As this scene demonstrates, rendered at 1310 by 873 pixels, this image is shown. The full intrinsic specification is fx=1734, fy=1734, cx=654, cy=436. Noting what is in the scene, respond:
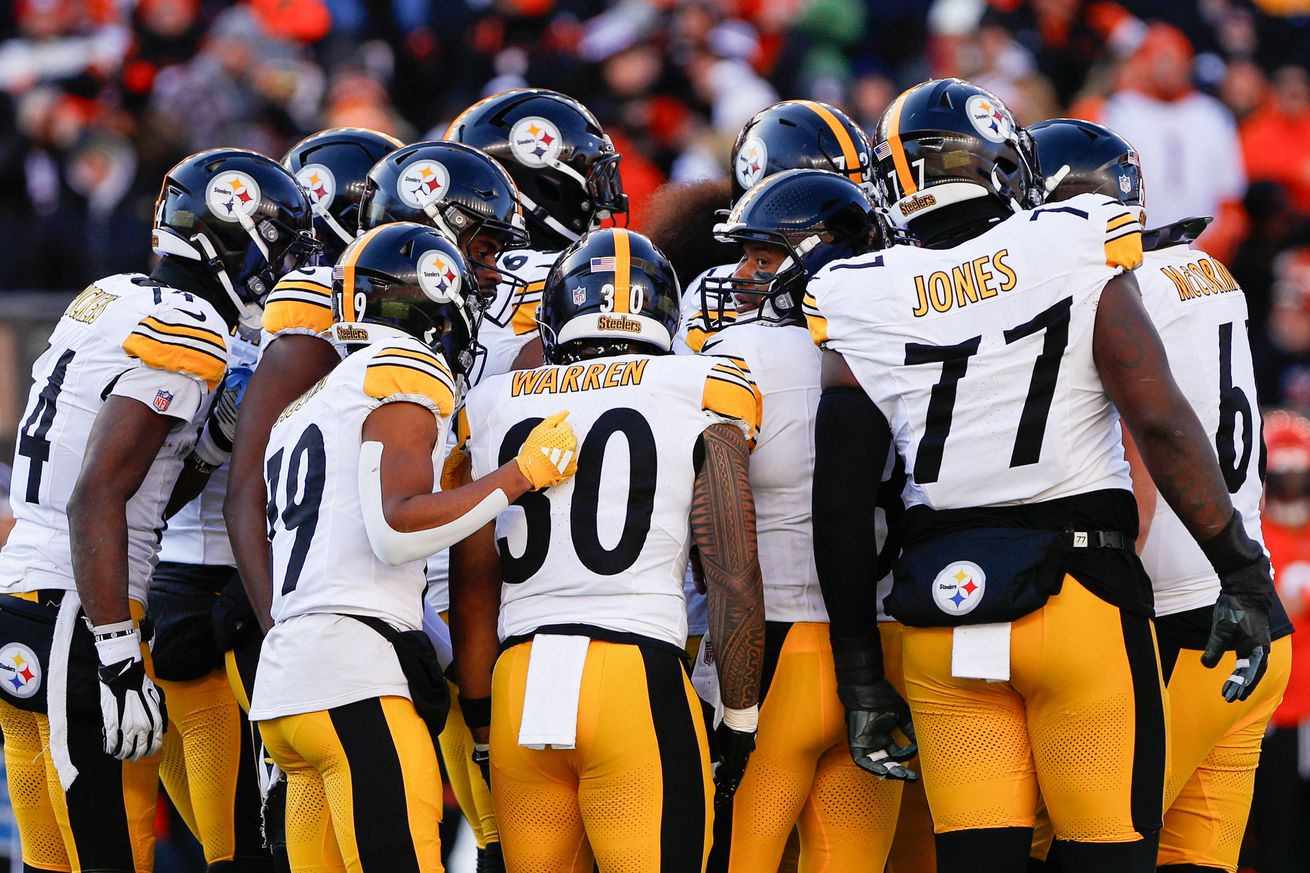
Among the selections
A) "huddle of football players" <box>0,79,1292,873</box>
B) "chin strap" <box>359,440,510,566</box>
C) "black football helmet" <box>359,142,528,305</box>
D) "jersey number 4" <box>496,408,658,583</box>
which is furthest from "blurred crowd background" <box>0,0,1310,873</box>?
"chin strap" <box>359,440,510,566</box>

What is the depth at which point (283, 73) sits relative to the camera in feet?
42.2

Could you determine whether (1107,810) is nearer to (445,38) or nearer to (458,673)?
(458,673)

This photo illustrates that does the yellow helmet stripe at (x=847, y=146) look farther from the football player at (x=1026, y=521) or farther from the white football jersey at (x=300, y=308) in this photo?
the white football jersey at (x=300, y=308)

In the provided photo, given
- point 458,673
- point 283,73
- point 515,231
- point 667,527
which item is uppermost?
point 283,73

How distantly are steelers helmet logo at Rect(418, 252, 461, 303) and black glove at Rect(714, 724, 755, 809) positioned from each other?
133 centimetres

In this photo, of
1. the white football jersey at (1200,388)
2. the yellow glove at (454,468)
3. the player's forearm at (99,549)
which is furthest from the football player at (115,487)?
the white football jersey at (1200,388)

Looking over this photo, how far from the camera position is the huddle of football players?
416 centimetres

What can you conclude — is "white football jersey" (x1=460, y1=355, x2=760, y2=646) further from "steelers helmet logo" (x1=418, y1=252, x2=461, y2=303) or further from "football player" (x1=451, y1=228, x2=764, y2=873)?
"steelers helmet logo" (x1=418, y1=252, x2=461, y2=303)

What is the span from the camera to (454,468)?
193 inches

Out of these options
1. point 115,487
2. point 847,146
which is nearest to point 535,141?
point 847,146

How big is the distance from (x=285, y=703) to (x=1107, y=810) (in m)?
1.98

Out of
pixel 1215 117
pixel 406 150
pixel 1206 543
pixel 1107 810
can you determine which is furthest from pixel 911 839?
pixel 1215 117

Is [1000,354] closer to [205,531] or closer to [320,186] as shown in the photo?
[205,531]

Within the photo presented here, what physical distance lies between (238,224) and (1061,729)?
2748mm
